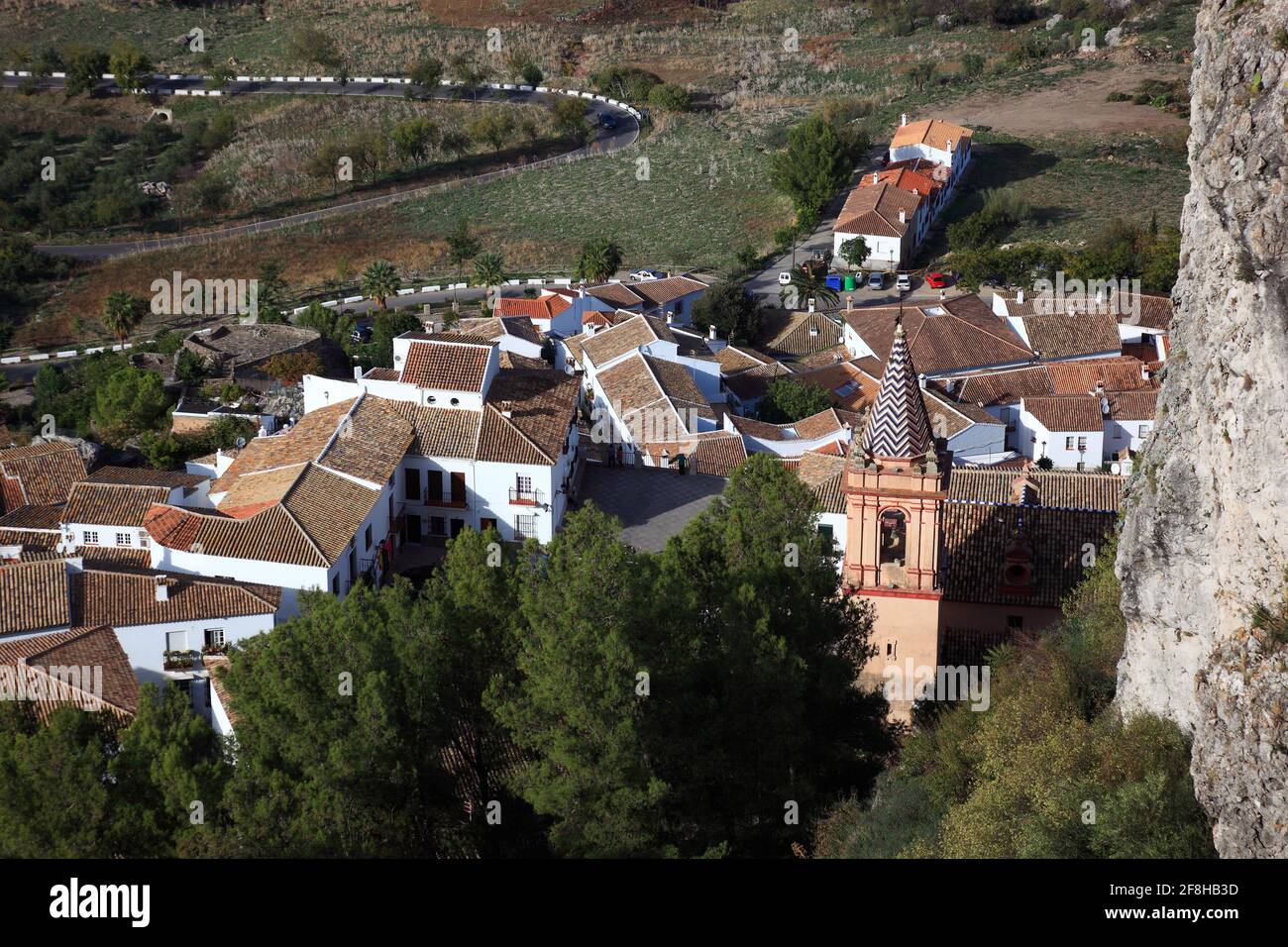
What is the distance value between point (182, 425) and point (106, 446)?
240 centimetres

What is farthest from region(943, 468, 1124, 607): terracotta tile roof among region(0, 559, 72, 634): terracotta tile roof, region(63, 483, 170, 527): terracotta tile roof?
region(63, 483, 170, 527): terracotta tile roof

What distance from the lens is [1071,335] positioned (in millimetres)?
61219

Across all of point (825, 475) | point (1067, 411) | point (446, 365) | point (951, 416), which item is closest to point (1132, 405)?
point (1067, 411)

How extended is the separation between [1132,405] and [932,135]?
3680 cm

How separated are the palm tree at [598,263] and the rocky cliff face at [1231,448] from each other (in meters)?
53.7

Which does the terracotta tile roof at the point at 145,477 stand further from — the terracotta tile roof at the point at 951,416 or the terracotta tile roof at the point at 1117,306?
the terracotta tile roof at the point at 1117,306

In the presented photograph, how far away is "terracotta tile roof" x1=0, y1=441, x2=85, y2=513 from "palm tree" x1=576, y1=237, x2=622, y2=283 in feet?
104

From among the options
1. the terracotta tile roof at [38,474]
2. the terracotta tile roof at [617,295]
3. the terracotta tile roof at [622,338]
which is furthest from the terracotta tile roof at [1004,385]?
the terracotta tile roof at [38,474]

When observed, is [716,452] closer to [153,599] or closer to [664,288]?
[153,599]

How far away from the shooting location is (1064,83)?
97.1 m

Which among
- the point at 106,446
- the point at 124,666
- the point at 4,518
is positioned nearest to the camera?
the point at 124,666

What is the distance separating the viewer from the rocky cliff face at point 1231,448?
17641mm
